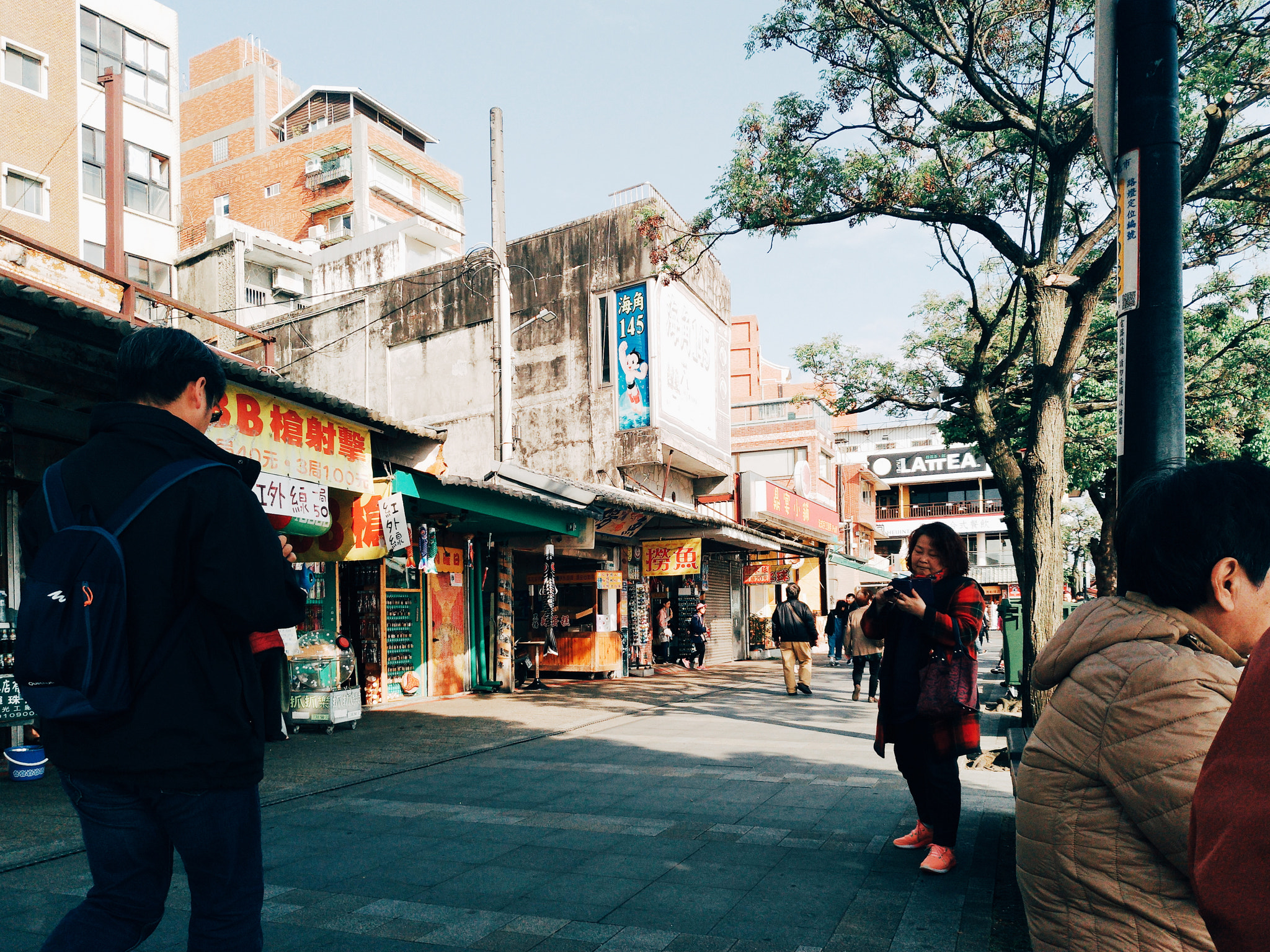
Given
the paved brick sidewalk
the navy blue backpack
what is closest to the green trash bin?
the paved brick sidewalk

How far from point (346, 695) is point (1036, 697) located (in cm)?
747

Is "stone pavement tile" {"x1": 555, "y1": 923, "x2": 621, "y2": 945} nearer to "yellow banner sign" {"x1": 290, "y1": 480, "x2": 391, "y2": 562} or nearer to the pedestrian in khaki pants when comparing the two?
"yellow banner sign" {"x1": 290, "y1": 480, "x2": 391, "y2": 562}

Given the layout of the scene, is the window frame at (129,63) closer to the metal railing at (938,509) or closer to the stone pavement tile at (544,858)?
the stone pavement tile at (544,858)

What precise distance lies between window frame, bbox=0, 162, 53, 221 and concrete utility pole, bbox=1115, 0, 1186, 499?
1990 centimetres

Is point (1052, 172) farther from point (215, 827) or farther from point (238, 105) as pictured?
point (238, 105)

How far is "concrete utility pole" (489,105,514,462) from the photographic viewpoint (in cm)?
1770

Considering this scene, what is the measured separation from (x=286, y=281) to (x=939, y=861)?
34801 millimetres

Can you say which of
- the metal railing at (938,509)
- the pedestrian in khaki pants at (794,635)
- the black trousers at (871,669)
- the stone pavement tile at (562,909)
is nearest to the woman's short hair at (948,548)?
the stone pavement tile at (562,909)

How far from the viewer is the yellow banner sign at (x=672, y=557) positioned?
1906 cm

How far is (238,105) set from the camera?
48250mm

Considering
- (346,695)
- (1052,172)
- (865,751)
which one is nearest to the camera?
(1052,172)

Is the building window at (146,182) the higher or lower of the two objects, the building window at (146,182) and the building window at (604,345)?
the higher

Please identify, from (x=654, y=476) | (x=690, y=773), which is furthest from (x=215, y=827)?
(x=654, y=476)

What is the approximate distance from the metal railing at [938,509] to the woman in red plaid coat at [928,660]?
57.0 meters
